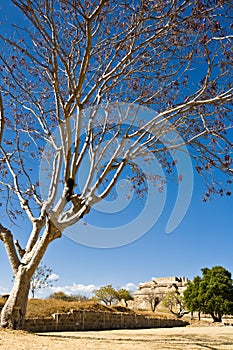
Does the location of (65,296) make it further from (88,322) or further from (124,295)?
(88,322)

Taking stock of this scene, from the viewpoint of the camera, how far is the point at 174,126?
9.23 meters

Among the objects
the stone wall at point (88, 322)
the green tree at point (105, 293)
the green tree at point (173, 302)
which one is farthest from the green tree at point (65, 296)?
the stone wall at point (88, 322)

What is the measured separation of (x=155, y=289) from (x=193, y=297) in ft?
36.7

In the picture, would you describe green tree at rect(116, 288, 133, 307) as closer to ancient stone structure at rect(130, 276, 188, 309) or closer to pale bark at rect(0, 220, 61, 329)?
ancient stone structure at rect(130, 276, 188, 309)

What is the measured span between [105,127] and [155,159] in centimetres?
175

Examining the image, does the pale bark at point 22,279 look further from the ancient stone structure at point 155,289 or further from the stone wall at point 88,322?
the ancient stone structure at point 155,289

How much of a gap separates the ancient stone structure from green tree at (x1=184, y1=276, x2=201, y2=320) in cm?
572

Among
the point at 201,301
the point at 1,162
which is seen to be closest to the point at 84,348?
the point at 1,162

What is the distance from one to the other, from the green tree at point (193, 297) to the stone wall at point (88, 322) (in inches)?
459

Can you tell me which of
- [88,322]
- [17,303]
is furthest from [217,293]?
[17,303]

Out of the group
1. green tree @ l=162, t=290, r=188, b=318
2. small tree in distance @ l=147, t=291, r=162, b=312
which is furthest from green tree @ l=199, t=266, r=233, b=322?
small tree in distance @ l=147, t=291, r=162, b=312

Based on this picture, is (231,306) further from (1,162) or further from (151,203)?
(1,162)

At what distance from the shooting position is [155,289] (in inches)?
1751

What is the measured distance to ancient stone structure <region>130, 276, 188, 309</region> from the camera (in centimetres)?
4119
